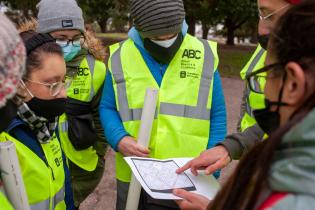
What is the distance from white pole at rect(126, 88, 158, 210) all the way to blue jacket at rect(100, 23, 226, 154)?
17 centimetres

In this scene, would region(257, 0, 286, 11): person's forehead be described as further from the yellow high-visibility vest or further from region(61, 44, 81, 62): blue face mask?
region(61, 44, 81, 62): blue face mask

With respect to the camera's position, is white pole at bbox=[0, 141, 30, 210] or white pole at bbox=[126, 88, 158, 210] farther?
white pole at bbox=[126, 88, 158, 210]

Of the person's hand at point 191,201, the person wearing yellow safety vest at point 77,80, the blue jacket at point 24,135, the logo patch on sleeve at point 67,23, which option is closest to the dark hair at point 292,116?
the person's hand at point 191,201

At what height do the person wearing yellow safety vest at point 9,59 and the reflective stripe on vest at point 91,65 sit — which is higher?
the person wearing yellow safety vest at point 9,59

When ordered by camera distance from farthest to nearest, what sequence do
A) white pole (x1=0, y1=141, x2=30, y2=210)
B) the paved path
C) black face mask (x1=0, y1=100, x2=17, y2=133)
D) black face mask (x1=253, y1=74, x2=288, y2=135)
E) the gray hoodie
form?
1. the paved path
2. white pole (x1=0, y1=141, x2=30, y2=210)
3. black face mask (x1=0, y1=100, x2=17, y2=133)
4. black face mask (x1=253, y1=74, x2=288, y2=135)
5. the gray hoodie

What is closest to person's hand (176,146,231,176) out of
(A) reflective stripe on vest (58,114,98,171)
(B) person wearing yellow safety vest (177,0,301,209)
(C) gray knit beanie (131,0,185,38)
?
(B) person wearing yellow safety vest (177,0,301,209)

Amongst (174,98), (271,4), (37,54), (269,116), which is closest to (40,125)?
(37,54)

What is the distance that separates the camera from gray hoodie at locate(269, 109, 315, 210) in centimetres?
99

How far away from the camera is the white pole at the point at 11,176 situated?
1.53m

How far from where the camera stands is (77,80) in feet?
9.43

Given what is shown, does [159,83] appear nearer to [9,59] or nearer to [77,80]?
[77,80]

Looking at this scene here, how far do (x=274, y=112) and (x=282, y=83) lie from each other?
0.41ft

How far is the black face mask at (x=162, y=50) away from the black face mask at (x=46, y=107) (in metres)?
0.58

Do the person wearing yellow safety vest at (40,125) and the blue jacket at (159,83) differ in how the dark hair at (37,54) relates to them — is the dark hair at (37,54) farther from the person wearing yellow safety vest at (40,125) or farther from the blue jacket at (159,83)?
the blue jacket at (159,83)
